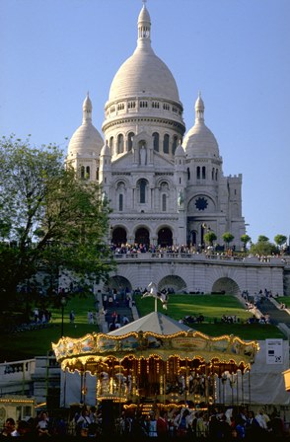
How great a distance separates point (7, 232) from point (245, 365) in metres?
13.4

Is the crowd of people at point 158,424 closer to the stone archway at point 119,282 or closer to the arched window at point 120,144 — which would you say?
the stone archway at point 119,282

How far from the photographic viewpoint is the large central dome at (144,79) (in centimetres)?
11238

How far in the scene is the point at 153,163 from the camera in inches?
4028

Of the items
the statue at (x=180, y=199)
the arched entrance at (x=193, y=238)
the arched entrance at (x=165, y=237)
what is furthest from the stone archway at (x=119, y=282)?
the arched entrance at (x=193, y=238)

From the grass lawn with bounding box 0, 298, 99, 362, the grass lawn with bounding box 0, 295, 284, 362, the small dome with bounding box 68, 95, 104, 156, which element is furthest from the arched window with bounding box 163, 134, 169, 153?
the grass lawn with bounding box 0, 298, 99, 362

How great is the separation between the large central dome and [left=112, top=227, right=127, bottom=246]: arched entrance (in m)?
21.0

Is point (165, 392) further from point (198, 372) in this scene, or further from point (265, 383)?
point (265, 383)

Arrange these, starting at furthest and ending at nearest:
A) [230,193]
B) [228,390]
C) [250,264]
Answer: [230,193], [250,264], [228,390]

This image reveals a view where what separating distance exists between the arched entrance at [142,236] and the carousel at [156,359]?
66.0 meters

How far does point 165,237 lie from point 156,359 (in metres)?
68.6

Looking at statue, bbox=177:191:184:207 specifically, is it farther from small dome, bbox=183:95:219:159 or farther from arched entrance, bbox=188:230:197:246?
small dome, bbox=183:95:219:159

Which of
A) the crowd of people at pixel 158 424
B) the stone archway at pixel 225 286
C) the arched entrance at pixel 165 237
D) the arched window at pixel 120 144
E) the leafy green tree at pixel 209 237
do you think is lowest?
the crowd of people at pixel 158 424

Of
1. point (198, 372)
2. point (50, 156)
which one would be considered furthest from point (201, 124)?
point (198, 372)

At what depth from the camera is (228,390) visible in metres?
37.9
